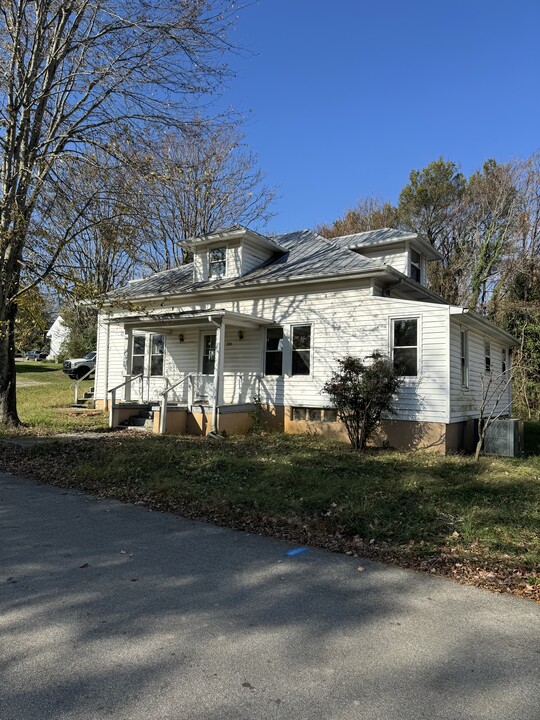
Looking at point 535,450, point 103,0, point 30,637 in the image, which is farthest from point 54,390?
point 30,637

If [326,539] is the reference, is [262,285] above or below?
above

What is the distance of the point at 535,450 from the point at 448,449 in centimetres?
343

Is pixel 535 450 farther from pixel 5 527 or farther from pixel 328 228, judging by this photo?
pixel 328 228

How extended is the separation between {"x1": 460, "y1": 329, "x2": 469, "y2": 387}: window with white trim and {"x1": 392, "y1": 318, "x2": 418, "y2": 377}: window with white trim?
1623mm

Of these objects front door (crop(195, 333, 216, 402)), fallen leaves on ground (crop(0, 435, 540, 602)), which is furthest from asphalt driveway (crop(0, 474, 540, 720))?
front door (crop(195, 333, 216, 402))

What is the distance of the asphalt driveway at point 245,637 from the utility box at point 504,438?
27.2 ft

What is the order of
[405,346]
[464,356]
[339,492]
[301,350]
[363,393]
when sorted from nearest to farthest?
[339,492] < [363,393] < [405,346] < [464,356] < [301,350]

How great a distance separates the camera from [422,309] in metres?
11.4

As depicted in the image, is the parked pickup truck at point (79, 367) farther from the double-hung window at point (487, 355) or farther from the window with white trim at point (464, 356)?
the window with white trim at point (464, 356)

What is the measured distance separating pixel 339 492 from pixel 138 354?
37.9 ft

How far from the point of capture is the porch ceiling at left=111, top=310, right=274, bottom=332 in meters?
12.7

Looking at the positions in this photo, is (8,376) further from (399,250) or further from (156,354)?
(399,250)

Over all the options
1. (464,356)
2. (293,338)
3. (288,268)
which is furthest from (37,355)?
(464,356)

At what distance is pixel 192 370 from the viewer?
15297mm
